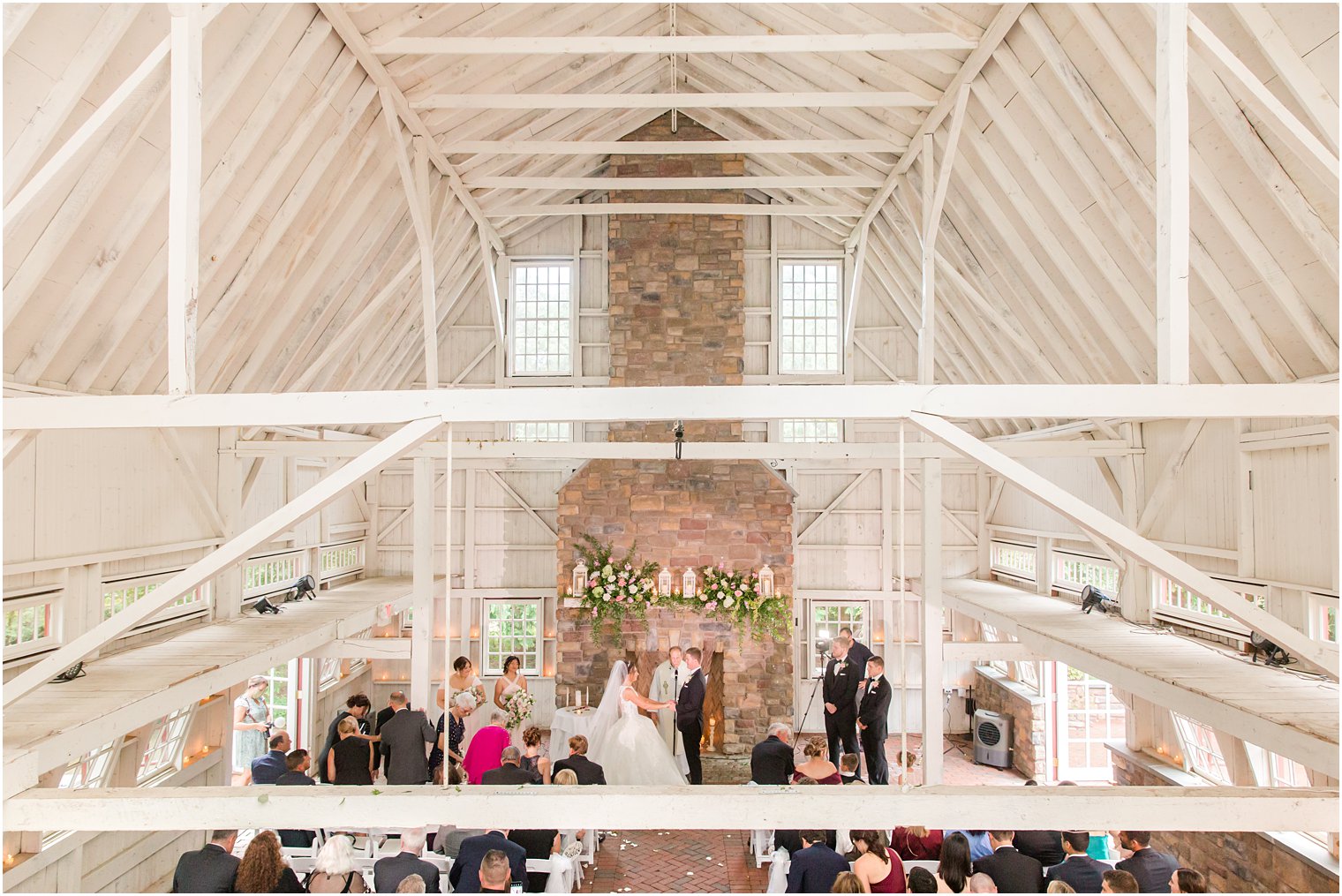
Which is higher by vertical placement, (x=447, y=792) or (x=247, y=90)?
(x=247, y=90)

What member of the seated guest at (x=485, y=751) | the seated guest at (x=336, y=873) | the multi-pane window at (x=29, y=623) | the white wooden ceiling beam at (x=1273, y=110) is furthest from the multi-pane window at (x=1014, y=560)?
the multi-pane window at (x=29, y=623)

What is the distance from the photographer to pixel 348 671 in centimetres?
1217

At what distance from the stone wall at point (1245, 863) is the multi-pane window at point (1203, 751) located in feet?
1.22

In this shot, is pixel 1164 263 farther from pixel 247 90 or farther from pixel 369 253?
pixel 369 253

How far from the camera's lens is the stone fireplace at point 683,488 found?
11.1 m

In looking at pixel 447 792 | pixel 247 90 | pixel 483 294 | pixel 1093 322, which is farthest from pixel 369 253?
pixel 1093 322

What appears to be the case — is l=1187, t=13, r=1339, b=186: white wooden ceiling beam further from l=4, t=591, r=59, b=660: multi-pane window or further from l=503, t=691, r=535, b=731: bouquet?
l=4, t=591, r=59, b=660: multi-pane window

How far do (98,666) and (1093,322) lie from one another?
353 inches

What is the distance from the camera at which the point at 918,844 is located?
21.3 feet

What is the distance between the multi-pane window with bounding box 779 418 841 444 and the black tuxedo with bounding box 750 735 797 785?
20.2ft

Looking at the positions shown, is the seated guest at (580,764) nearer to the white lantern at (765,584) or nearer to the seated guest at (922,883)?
the seated guest at (922,883)

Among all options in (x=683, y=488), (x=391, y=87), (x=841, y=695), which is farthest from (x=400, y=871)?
(x=683, y=488)

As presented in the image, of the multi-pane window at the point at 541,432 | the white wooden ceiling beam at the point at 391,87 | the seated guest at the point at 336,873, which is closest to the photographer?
the seated guest at the point at 336,873

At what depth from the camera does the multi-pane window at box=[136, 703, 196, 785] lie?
312 inches
